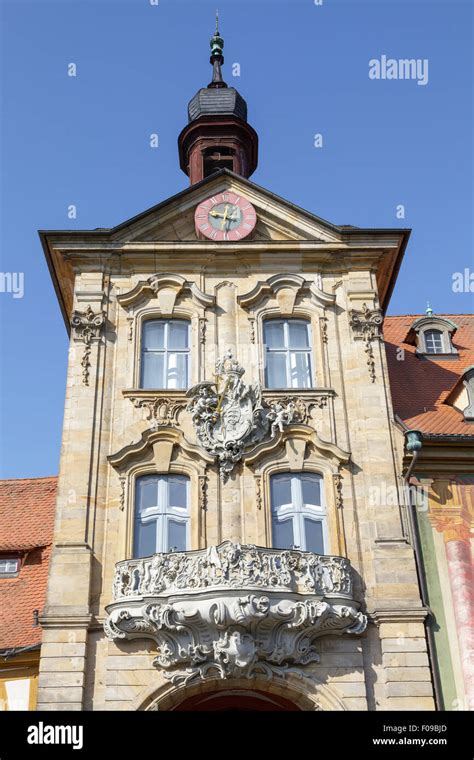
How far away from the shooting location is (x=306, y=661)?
16141 millimetres

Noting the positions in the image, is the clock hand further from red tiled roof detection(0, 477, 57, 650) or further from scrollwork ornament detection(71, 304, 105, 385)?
red tiled roof detection(0, 477, 57, 650)

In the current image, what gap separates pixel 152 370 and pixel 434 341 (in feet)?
29.6

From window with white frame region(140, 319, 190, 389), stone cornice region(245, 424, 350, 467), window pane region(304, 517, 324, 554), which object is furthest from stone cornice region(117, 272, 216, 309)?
window pane region(304, 517, 324, 554)

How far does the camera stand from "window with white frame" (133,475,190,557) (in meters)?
17.3

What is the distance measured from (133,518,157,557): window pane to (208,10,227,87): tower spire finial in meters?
16.8

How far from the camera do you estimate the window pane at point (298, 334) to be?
20.2 m

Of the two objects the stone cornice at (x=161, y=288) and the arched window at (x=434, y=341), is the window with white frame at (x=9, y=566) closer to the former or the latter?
the stone cornice at (x=161, y=288)

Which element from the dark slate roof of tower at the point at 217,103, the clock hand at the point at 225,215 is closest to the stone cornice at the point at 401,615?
the clock hand at the point at 225,215

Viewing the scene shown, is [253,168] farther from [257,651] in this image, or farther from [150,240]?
[257,651]

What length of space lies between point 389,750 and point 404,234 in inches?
445

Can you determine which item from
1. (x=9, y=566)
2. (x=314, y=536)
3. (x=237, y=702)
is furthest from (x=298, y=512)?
(x=9, y=566)

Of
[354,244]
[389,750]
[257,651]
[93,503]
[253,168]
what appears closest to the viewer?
[389,750]

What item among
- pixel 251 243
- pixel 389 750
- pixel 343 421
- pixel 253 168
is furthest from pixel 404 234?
pixel 389 750

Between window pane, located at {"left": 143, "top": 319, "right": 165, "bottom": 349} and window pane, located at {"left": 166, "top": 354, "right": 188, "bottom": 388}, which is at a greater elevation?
window pane, located at {"left": 143, "top": 319, "right": 165, "bottom": 349}
